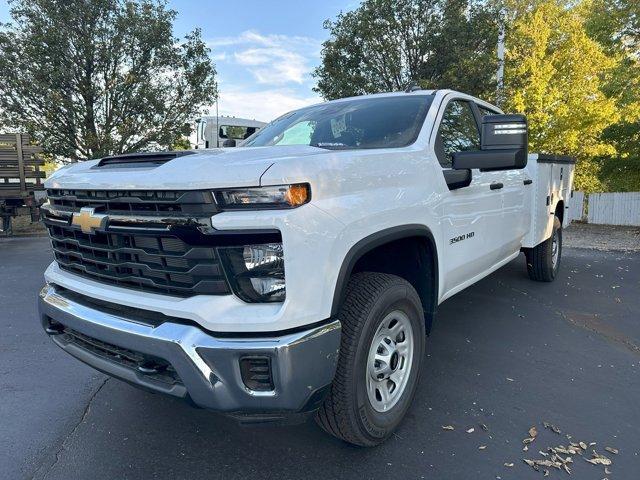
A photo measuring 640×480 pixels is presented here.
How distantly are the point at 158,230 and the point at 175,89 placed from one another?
12.7 meters

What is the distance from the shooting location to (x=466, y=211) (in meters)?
3.19

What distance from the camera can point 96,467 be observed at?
7.54ft

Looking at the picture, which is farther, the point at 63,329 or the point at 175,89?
the point at 175,89

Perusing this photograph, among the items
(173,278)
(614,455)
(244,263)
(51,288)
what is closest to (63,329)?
(51,288)

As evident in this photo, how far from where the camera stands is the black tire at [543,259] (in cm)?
559

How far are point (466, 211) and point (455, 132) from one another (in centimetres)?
63

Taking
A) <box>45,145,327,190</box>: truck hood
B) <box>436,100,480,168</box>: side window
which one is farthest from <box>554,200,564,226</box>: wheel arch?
<box>45,145,327,190</box>: truck hood

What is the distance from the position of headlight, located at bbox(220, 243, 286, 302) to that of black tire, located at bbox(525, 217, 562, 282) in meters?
4.51

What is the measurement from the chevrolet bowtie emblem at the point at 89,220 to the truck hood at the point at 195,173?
0.12 m

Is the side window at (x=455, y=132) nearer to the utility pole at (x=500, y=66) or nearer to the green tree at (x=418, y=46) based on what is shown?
the green tree at (x=418, y=46)

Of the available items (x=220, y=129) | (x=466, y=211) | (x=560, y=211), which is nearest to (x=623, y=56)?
(x=560, y=211)

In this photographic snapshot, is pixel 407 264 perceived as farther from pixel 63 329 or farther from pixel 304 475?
pixel 63 329

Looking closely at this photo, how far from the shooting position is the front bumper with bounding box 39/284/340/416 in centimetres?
179

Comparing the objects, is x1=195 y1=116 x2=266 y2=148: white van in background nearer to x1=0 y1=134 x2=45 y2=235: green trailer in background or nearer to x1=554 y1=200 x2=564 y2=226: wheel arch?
x1=0 y1=134 x2=45 y2=235: green trailer in background
